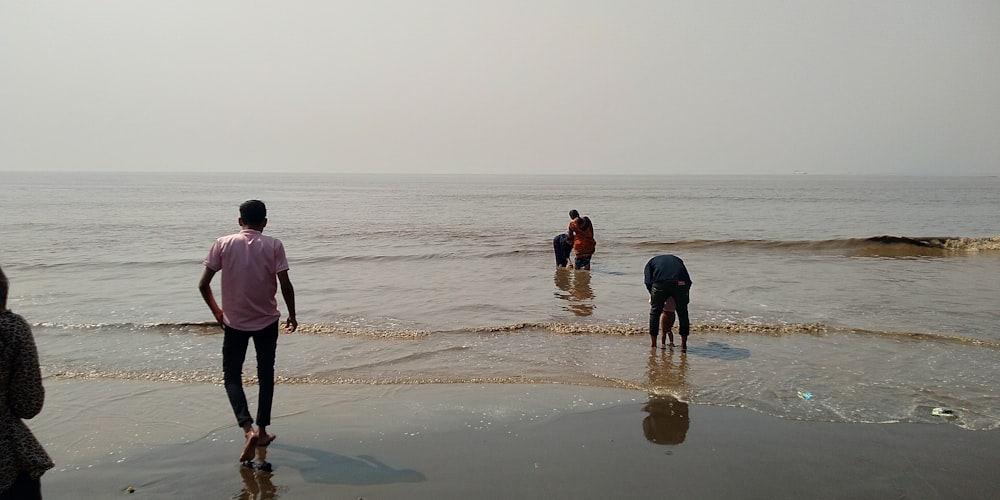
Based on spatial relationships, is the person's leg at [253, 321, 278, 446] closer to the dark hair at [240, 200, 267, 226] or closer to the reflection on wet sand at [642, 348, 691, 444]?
the dark hair at [240, 200, 267, 226]

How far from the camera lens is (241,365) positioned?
455cm

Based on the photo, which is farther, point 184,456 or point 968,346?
point 968,346

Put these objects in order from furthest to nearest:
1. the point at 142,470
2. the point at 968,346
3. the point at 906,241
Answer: the point at 906,241 < the point at 968,346 < the point at 142,470

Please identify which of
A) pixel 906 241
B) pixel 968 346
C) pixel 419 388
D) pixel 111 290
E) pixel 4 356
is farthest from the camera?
pixel 906 241

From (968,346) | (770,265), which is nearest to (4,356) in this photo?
(968,346)

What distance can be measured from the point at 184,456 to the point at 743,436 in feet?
14.9

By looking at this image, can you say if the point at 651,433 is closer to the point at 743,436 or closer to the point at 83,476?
the point at 743,436

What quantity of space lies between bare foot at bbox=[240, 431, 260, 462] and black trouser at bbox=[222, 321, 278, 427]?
0.51 feet

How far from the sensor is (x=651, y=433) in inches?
198

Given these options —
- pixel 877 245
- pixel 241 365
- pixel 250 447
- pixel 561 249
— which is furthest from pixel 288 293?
pixel 877 245

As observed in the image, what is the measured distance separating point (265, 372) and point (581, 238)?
10956 millimetres

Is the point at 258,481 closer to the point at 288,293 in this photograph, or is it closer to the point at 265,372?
the point at 265,372

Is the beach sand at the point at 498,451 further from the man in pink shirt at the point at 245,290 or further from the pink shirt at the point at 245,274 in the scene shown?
the pink shirt at the point at 245,274

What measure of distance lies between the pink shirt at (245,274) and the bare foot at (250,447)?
2.56ft
